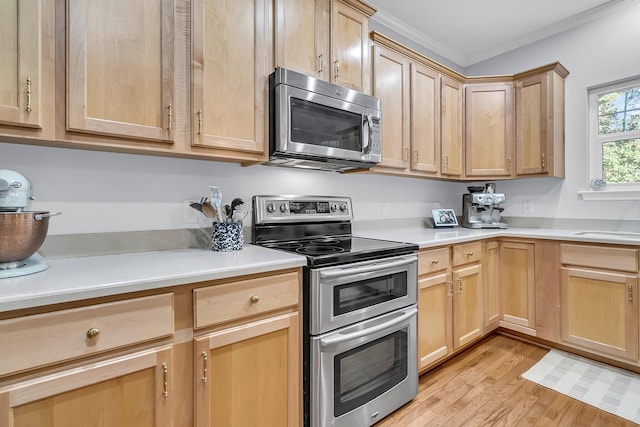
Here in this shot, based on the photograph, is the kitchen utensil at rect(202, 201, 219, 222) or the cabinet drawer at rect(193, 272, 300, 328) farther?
the kitchen utensil at rect(202, 201, 219, 222)

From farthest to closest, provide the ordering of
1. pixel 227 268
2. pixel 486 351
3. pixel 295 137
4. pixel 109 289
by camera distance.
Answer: pixel 486 351
pixel 295 137
pixel 227 268
pixel 109 289

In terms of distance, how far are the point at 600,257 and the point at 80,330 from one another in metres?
2.92

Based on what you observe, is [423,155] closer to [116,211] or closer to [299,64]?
[299,64]

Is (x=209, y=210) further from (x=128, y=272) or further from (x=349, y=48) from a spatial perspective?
(x=349, y=48)

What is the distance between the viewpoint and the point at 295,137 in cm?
164

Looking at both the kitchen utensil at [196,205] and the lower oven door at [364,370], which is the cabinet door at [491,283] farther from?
the kitchen utensil at [196,205]

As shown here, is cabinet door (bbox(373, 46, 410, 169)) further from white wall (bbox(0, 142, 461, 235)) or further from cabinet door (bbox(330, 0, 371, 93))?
white wall (bbox(0, 142, 461, 235))

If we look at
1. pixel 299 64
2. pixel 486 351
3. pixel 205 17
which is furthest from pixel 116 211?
pixel 486 351

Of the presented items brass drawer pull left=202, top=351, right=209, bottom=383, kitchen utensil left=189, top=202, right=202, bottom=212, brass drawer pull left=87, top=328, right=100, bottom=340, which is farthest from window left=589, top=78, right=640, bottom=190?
brass drawer pull left=87, top=328, right=100, bottom=340

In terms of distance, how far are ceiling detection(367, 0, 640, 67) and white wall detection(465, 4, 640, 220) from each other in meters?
0.10

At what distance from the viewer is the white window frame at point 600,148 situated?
2.48m

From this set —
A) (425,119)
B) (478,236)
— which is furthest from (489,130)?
(478,236)

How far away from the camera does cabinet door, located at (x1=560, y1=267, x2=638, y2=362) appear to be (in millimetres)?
2061

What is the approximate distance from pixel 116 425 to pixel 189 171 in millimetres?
1149
